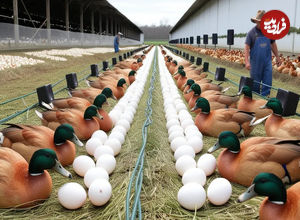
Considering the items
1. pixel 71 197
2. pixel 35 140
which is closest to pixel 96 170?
pixel 71 197

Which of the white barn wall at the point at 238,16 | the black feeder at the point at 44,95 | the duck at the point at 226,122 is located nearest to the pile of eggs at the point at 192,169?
the duck at the point at 226,122

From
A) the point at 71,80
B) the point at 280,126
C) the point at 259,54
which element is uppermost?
the point at 259,54

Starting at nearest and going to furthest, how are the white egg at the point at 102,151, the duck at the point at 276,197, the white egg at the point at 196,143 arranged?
the duck at the point at 276,197 < the white egg at the point at 102,151 < the white egg at the point at 196,143

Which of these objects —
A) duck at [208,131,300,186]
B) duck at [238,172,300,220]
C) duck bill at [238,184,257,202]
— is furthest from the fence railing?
duck at [238,172,300,220]

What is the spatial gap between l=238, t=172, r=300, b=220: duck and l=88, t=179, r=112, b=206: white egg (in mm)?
1142

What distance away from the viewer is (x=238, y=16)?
24484 mm

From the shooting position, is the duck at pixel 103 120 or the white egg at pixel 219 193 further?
the duck at pixel 103 120

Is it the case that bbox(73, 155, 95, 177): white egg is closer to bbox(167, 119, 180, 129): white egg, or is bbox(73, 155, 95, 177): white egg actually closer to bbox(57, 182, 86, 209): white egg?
bbox(57, 182, 86, 209): white egg

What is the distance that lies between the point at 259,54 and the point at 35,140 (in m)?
5.00

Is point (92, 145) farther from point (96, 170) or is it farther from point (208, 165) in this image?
point (208, 165)

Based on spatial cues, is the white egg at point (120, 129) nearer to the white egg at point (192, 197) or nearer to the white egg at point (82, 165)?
the white egg at point (82, 165)

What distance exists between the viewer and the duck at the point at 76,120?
3699 mm

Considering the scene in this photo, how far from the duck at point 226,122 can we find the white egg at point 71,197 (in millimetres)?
2117

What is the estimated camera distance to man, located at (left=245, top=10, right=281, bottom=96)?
244 inches
